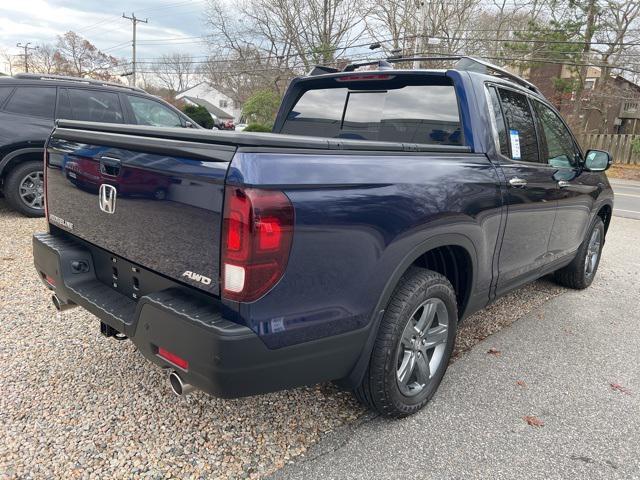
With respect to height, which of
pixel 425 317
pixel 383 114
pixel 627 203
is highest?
pixel 383 114

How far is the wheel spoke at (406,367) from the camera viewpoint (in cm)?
257

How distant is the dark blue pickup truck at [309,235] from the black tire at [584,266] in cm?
175

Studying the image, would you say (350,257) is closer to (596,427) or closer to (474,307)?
(474,307)

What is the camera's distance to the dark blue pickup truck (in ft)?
5.84

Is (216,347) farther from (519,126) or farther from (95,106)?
(95,106)

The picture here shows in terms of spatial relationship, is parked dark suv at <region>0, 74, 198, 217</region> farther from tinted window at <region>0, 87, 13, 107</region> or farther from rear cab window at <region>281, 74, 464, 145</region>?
rear cab window at <region>281, 74, 464, 145</region>

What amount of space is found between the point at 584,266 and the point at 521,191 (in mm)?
2370

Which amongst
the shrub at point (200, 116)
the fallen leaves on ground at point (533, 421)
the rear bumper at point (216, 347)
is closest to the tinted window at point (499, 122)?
the fallen leaves on ground at point (533, 421)

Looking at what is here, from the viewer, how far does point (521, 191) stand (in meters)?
3.24

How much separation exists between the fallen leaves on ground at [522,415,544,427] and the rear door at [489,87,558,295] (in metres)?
0.90

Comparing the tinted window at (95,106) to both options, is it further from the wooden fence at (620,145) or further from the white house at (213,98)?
the white house at (213,98)

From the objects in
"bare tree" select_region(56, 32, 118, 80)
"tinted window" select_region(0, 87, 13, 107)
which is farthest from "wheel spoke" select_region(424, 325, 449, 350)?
"bare tree" select_region(56, 32, 118, 80)

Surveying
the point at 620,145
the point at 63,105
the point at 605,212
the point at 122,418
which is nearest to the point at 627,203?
the point at 605,212

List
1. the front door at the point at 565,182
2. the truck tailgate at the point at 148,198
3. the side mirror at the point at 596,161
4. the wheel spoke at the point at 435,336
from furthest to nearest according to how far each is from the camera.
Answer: the side mirror at the point at 596,161 → the front door at the point at 565,182 → the wheel spoke at the point at 435,336 → the truck tailgate at the point at 148,198
